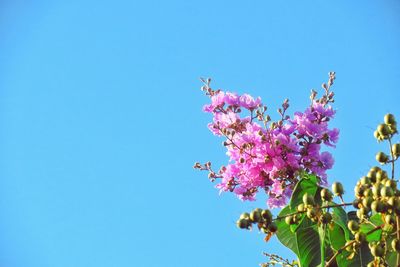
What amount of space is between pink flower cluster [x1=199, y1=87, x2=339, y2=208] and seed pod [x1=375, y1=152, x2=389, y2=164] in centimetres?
61

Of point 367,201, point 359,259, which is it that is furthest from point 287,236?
point 367,201

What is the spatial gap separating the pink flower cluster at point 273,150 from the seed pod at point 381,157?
613mm

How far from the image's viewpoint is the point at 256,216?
123 cm

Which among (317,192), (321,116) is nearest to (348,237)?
(317,192)

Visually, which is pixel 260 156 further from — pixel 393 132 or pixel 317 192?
pixel 393 132

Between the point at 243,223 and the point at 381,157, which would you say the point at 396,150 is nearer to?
the point at 381,157

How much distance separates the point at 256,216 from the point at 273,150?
873mm

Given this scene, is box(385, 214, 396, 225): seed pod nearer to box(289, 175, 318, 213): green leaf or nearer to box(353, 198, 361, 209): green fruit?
box(353, 198, 361, 209): green fruit

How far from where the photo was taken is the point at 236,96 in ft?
7.70

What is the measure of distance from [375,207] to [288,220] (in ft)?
0.74

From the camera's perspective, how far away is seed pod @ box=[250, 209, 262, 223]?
4.02 ft

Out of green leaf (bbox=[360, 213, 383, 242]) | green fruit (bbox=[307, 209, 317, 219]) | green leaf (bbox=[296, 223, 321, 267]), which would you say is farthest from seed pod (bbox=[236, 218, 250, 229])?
green leaf (bbox=[296, 223, 321, 267])

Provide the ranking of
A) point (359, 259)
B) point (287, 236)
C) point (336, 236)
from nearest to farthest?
point (359, 259)
point (336, 236)
point (287, 236)

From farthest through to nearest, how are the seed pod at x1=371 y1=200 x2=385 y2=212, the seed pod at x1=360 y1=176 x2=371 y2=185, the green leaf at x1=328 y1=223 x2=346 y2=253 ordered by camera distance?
the green leaf at x1=328 y1=223 x2=346 y2=253, the seed pod at x1=360 y1=176 x2=371 y2=185, the seed pod at x1=371 y1=200 x2=385 y2=212
